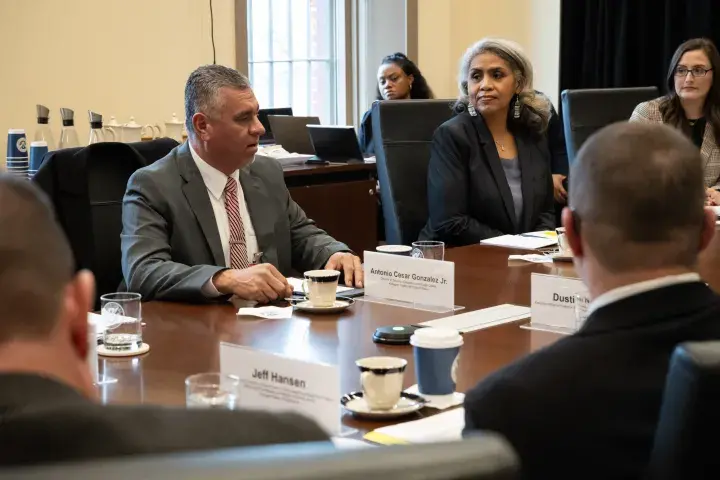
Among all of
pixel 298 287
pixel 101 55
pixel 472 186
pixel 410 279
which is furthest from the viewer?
pixel 101 55

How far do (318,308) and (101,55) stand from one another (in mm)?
3142

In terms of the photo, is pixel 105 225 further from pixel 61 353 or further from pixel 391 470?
pixel 391 470

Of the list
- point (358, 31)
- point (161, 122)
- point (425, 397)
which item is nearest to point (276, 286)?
point (425, 397)

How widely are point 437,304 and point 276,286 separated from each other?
39 cm

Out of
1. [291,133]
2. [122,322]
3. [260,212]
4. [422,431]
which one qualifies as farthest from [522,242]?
[291,133]

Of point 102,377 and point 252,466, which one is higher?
point 252,466

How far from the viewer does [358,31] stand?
23.5 ft

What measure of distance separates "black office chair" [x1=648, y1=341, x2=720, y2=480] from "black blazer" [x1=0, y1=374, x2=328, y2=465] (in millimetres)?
438

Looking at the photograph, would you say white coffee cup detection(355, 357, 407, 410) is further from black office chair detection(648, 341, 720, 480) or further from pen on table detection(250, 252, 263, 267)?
pen on table detection(250, 252, 263, 267)

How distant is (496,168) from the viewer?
3984mm

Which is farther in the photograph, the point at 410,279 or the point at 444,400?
the point at 410,279

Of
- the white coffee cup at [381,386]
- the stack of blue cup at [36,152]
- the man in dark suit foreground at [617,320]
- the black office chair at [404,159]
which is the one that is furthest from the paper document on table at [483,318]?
the stack of blue cup at [36,152]

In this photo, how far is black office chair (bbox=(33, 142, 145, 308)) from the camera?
304 centimetres

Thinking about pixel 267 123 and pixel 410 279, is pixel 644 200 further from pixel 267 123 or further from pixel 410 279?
pixel 267 123
